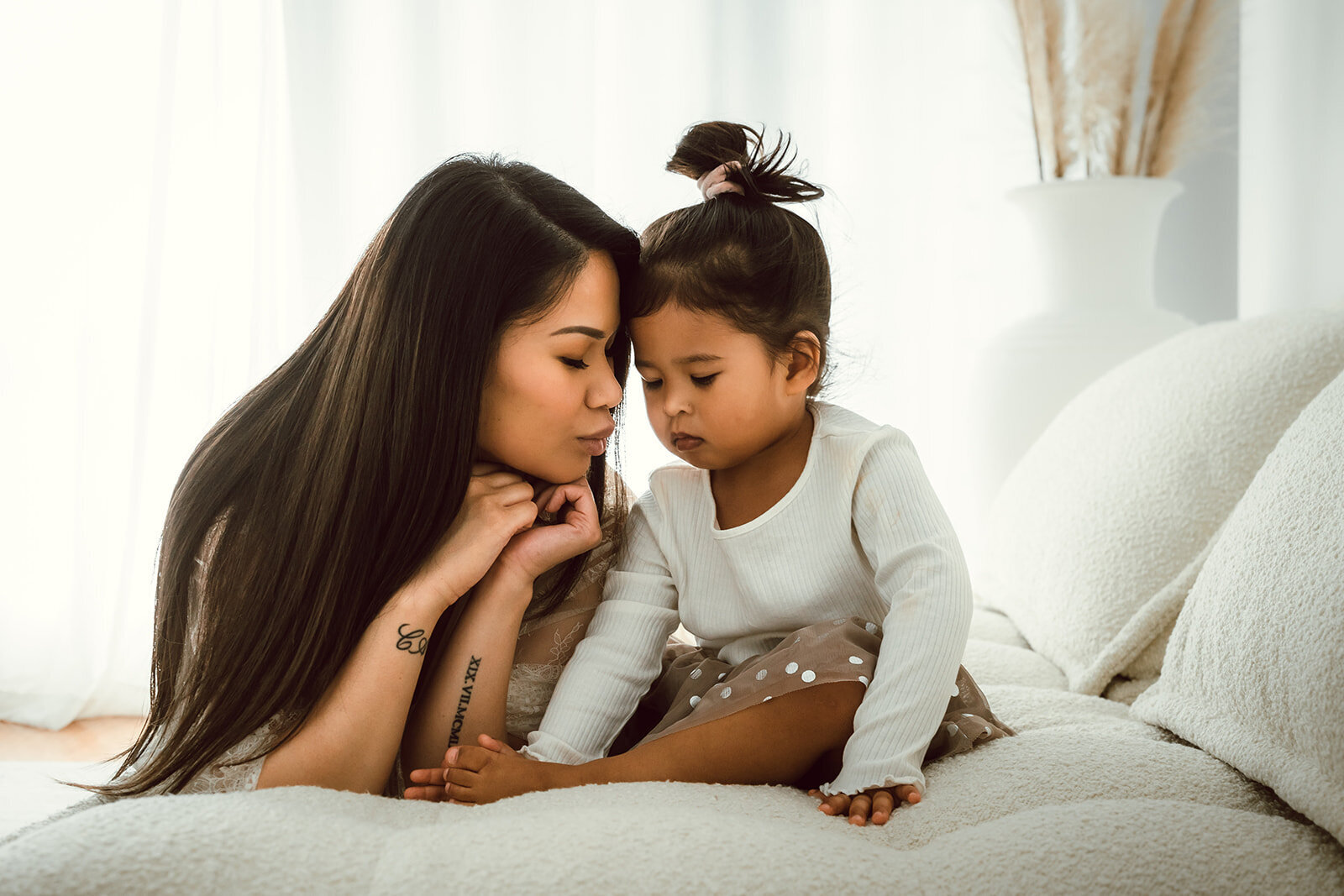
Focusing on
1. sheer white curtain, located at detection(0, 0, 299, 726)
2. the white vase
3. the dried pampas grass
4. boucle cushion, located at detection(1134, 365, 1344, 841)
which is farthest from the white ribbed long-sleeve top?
sheer white curtain, located at detection(0, 0, 299, 726)

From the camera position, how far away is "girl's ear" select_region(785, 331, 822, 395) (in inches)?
47.8

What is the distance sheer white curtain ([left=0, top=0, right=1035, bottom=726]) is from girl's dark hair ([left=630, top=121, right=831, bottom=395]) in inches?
50.0

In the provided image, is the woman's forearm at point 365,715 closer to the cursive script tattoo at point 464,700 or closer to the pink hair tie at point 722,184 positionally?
the cursive script tattoo at point 464,700

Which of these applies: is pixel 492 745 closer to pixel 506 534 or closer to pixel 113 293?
pixel 506 534

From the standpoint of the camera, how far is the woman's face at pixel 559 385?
3.67 ft

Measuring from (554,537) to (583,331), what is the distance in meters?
0.26

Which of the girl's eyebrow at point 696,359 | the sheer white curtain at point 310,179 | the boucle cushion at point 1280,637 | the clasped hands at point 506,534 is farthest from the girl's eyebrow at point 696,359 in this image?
the sheer white curtain at point 310,179

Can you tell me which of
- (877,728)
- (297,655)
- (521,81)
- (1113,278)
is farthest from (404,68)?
(877,728)

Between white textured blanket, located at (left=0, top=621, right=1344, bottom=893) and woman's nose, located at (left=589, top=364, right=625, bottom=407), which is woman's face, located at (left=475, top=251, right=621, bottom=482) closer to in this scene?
woman's nose, located at (left=589, top=364, right=625, bottom=407)

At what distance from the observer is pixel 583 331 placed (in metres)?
1.12

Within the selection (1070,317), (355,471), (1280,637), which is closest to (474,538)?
(355,471)

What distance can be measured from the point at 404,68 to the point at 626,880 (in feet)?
8.09

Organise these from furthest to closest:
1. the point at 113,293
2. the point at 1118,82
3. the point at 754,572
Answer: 1. the point at 113,293
2. the point at 1118,82
3. the point at 754,572

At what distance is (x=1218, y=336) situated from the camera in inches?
53.9
